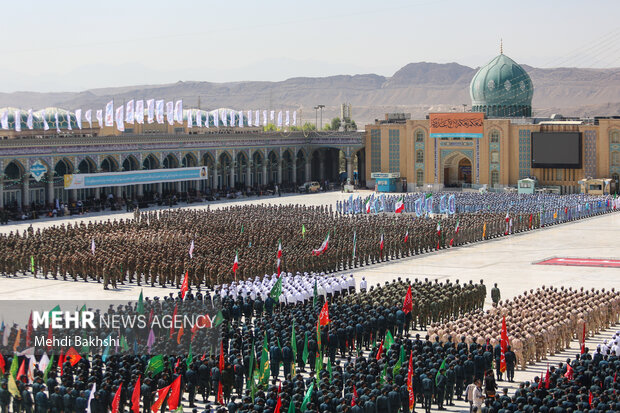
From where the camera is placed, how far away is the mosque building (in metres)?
66.4

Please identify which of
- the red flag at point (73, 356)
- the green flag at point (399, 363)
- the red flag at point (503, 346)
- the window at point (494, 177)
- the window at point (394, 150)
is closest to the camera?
the green flag at point (399, 363)

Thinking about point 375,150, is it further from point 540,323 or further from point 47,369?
point 47,369

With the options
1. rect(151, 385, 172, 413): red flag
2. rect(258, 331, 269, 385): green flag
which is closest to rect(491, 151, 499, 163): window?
rect(258, 331, 269, 385): green flag

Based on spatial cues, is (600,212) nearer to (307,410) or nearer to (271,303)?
(271,303)

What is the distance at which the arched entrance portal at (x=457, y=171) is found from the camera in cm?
7312

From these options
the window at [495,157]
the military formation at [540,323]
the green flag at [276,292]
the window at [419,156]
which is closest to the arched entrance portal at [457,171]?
the window at [419,156]

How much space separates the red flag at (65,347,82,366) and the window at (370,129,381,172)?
57.6m

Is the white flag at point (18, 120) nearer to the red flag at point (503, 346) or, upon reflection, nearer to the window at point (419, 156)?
the window at point (419, 156)

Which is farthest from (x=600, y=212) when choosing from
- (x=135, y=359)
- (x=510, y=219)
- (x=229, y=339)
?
(x=135, y=359)

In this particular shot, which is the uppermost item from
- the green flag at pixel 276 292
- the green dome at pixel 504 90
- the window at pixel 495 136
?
the green dome at pixel 504 90

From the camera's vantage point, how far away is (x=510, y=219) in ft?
155

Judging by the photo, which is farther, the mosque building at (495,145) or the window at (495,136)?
the window at (495,136)

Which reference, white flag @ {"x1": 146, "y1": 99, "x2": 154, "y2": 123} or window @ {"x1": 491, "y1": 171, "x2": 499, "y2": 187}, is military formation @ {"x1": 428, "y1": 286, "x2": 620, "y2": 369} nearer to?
white flag @ {"x1": 146, "y1": 99, "x2": 154, "y2": 123}

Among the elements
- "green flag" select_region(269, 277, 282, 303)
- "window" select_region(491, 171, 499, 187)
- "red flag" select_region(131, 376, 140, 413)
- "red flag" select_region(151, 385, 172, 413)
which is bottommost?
"red flag" select_region(151, 385, 172, 413)
